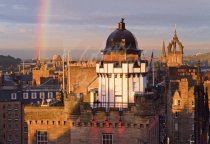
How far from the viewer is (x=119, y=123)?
34281 millimetres

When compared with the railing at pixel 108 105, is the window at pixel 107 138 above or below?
below

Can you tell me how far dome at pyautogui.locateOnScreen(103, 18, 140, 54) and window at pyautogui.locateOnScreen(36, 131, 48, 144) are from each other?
7.37m

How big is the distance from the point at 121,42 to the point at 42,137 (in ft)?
29.4

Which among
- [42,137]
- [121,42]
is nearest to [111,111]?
[121,42]

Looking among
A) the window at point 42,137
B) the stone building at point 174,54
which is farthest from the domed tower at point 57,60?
the window at point 42,137

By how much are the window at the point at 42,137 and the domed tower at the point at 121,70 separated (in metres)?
4.74

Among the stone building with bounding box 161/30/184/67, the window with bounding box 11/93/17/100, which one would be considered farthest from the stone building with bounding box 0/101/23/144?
the stone building with bounding box 161/30/184/67

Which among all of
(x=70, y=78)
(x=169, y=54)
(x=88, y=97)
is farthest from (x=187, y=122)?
(x=169, y=54)

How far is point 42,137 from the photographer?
37.0 m

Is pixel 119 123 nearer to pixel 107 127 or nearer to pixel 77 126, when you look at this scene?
pixel 107 127

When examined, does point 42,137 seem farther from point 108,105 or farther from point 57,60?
point 57,60

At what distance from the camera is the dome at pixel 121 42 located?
35.9 m

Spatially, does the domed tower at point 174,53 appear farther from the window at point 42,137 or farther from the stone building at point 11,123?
the window at point 42,137

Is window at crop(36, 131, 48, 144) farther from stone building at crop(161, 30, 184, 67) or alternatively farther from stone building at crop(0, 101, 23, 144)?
stone building at crop(161, 30, 184, 67)
